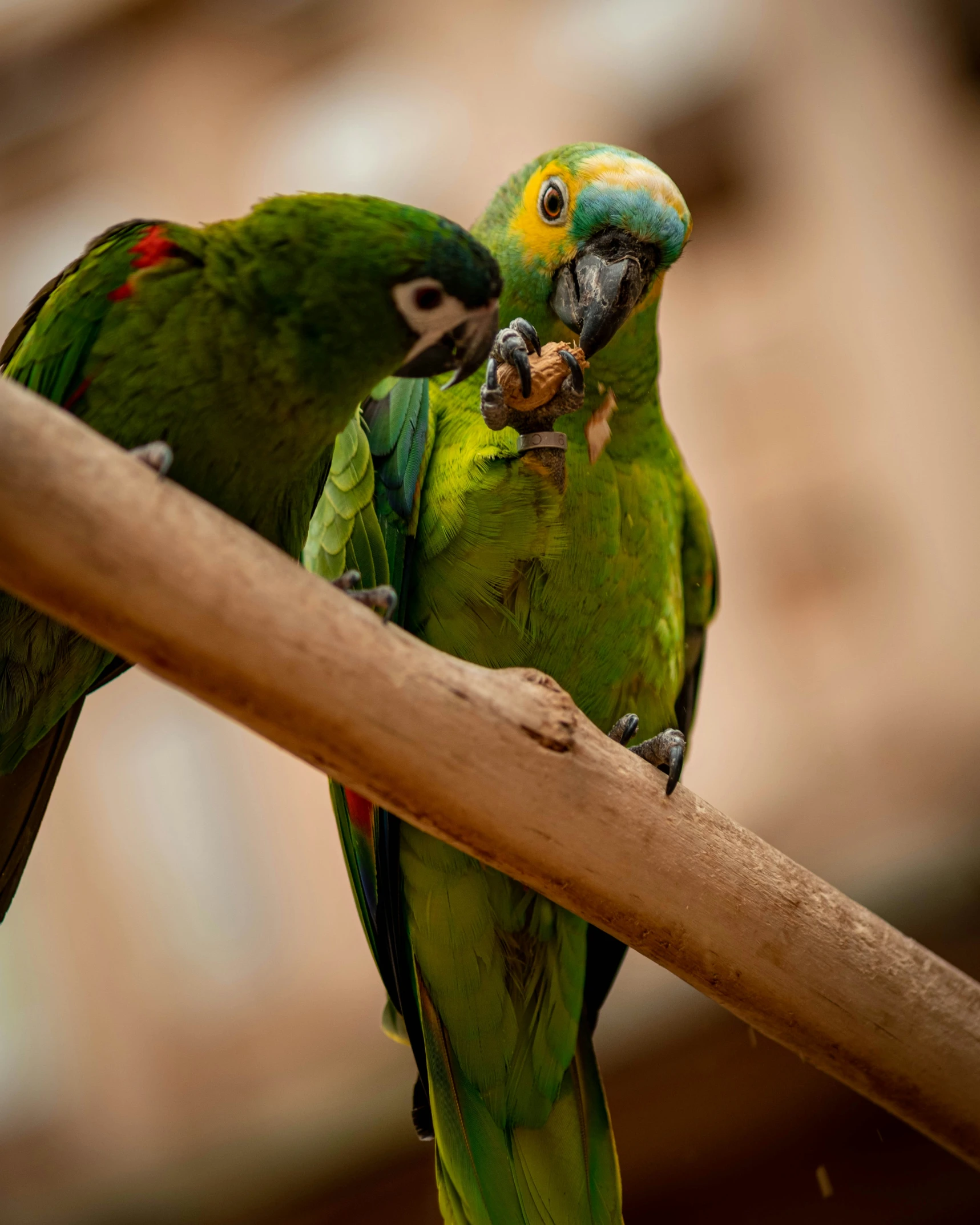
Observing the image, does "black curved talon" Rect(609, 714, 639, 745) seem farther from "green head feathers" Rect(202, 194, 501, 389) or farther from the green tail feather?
"green head feathers" Rect(202, 194, 501, 389)

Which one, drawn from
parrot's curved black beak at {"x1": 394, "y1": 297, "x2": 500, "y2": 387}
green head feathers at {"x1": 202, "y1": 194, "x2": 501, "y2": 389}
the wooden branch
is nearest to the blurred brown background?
the wooden branch

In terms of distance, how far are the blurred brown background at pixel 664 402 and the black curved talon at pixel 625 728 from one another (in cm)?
200

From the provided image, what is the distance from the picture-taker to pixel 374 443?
1.82m

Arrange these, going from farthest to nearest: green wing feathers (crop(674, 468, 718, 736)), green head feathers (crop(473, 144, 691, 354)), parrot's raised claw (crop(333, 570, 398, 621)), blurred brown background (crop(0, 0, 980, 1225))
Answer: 1. blurred brown background (crop(0, 0, 980, 1225))
2. green wing feathers (crop(674, 468, 718, 736))
3. green head feathers (crop(473, 144, 691, 354))
4. parrot's raised claw (crop(333, 570, 398, 621))

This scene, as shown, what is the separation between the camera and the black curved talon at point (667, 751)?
1573mm

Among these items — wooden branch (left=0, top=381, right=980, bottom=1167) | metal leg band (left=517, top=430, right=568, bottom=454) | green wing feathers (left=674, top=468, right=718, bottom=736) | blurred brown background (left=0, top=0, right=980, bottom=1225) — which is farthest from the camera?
blurred brown background (left=0, top=0, right=980, bottom=1225)

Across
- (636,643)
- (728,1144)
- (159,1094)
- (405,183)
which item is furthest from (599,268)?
(159,1094)

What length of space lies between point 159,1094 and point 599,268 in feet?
11.9

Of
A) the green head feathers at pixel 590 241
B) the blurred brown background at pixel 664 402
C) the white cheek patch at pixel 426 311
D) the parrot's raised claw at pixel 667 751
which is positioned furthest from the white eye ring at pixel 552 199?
the blurred brown background at pixel 664 402

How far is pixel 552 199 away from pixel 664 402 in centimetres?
256

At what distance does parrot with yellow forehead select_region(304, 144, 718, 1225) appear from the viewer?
1.72 m

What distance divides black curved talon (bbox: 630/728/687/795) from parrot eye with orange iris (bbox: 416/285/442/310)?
612 millimetres

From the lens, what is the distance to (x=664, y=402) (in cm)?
434

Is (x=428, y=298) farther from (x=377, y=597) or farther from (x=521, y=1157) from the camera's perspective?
(x=521, y=1157)
